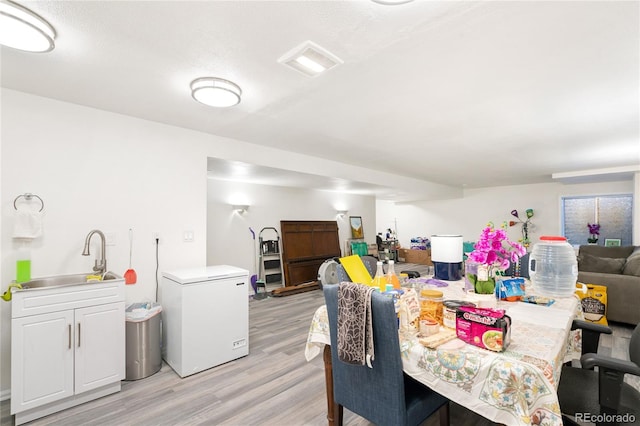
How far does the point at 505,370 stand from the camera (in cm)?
102

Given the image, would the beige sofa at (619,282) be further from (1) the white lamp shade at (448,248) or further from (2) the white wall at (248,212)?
(2) the white wall at (248,212)

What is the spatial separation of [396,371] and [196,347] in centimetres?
204

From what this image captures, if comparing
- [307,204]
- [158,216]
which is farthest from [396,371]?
[307,204]

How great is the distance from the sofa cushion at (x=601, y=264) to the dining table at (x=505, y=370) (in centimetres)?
362

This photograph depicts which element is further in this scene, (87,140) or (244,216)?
(244,216)

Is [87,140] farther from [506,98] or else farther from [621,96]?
[621,96]

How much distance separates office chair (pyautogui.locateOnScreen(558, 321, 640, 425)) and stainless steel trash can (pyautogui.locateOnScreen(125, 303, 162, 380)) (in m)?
3.03

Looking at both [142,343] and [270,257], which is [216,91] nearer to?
[142,343]

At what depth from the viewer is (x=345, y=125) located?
3.10 m

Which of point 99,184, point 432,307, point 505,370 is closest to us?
point 505,370

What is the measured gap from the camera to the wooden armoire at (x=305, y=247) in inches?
235

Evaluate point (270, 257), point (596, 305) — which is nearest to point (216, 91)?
point (270, 257)

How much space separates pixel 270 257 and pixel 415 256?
581cm

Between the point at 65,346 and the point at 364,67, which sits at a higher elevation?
the point at 364,67
